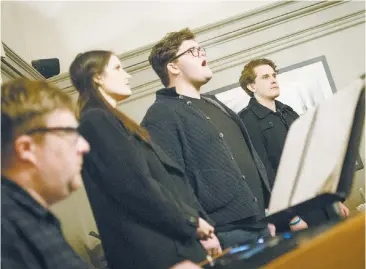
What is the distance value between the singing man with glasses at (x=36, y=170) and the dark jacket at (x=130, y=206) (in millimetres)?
129

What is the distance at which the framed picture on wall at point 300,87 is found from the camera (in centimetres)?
152

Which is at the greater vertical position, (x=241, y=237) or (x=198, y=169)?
(x=198, y=169)

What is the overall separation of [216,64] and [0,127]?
105 cm

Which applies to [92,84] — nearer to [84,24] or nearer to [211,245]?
[211,245]

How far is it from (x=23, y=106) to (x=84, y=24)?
0.90m

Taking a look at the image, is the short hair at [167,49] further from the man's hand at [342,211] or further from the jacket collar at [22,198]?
the jacket collar at [22,198]

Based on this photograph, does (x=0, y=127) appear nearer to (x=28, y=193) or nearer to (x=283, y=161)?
(x=28, y=193)

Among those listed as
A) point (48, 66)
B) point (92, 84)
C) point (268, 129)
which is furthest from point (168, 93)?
point (48, 66)

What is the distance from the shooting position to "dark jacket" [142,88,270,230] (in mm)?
959

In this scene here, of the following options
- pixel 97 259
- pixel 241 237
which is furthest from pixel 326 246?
pixel 97 259

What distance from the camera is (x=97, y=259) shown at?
45.2 inches

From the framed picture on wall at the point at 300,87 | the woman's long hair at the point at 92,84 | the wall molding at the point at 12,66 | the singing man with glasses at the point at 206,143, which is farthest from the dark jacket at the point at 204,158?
the framed picture on wall at the point at 300,87

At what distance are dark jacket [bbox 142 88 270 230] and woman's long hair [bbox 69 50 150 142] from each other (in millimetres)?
130

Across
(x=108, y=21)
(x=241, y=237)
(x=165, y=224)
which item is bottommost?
(x=241, y=237)
